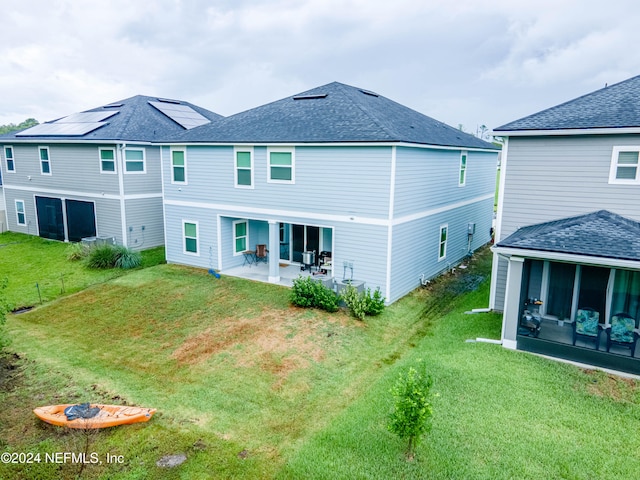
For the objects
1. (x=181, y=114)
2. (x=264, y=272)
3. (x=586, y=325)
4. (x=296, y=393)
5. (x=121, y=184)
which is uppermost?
(x=181, y=114)

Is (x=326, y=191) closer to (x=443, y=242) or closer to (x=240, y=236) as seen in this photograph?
(x=240, y=236)

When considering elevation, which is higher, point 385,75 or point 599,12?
point 385,75

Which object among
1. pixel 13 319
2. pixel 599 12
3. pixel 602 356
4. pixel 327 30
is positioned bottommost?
pixel 13 319

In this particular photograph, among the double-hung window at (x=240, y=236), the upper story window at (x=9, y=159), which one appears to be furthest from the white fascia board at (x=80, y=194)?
the double-hung window at (x=240, y=236)

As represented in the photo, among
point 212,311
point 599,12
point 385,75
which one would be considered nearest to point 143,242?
point 212,311

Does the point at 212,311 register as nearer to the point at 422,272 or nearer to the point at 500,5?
the point at 422,272

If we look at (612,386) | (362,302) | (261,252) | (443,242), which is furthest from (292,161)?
(612,386)
